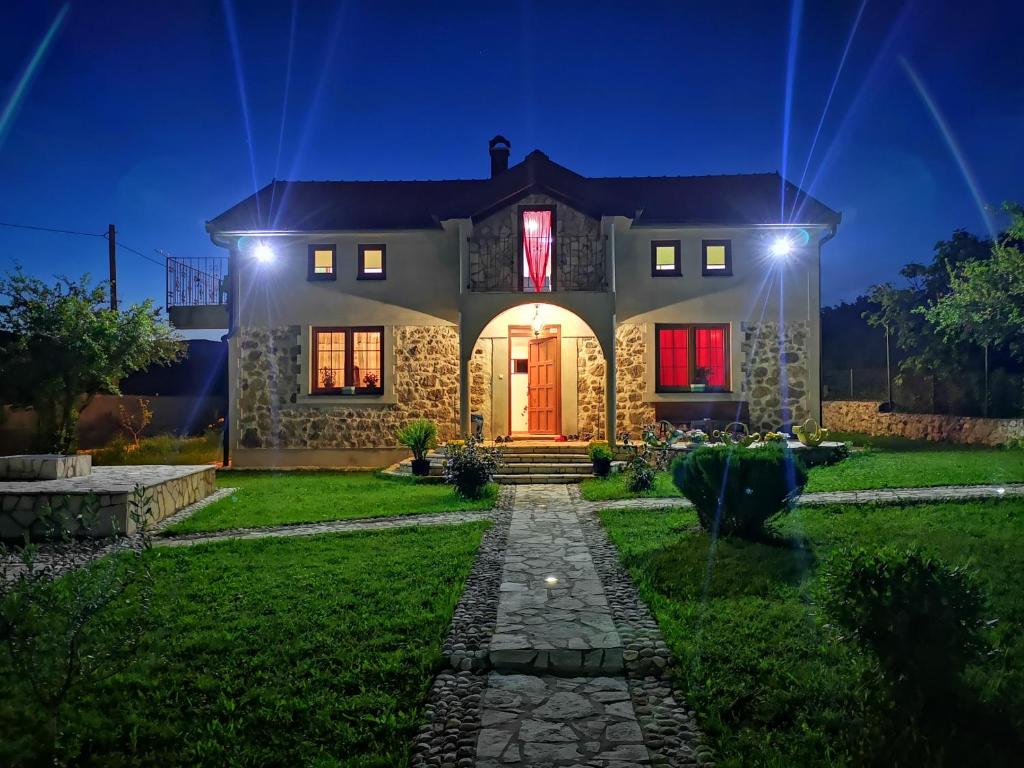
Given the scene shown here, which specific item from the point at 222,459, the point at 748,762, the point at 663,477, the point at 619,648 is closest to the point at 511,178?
the point at 663,477

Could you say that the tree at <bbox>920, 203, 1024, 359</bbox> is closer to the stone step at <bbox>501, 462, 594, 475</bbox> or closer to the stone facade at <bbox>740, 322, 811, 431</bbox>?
the stone facade at <bbox>740, 322, 811, 431</bbox>

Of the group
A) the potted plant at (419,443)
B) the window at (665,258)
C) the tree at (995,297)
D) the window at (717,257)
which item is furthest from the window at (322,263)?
the tree at (995,297)

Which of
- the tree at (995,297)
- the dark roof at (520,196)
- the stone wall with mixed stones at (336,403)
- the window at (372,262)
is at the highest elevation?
the dark roof at (520,196)

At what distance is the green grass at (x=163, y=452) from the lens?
52.1ft

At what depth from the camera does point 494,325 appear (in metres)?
16.6

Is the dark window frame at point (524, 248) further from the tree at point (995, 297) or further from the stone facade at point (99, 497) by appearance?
the tree at point (995, 297)

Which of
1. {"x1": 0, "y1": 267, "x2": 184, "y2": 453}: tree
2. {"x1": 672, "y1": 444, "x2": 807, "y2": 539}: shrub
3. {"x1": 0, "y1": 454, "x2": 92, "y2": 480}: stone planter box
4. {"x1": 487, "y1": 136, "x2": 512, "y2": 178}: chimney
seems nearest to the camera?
{"x1": 672, "y1": 444, "x2": 807, "y2": 539}: shrub

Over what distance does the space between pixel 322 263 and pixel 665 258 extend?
843 cm

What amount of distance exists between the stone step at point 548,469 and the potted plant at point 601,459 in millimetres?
293

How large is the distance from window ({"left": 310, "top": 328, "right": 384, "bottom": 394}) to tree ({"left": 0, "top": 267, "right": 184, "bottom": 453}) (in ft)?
14.0

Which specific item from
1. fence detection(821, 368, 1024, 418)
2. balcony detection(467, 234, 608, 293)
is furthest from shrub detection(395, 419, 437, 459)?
fence detection(821, 368, 1024, 418)

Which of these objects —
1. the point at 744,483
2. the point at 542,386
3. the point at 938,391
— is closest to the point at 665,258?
the point at 542,386

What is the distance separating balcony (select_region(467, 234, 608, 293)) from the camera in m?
15.2

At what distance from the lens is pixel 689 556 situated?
668 centimetres
